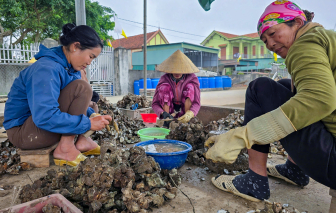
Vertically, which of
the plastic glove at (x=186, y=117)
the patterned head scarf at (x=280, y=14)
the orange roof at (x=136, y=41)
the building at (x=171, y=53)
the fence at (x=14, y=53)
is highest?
the orange roof at (x=136, y=41)

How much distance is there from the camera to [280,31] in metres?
1.46

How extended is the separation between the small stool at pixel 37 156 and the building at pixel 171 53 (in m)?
20.4

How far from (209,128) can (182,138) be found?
0.47 m

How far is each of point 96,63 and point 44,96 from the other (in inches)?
380

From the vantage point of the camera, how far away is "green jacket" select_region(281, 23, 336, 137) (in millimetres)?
1148

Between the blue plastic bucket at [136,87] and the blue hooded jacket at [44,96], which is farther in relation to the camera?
the blue plastic bucket at [136,87]

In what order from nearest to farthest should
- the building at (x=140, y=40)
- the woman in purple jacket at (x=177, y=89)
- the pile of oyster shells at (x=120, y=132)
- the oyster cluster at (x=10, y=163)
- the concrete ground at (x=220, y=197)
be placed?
the concrete ground at (x=220, y=197) → the oyster cluster at (x=10, y=163) → the pile of oyster shells at (x=120, y=132) → the woman in purple jacket at (x=177, y=89) → the building at (x=140, y=40)

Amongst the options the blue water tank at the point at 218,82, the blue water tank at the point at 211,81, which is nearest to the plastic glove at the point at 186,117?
the blue water tank at the point at 211,81

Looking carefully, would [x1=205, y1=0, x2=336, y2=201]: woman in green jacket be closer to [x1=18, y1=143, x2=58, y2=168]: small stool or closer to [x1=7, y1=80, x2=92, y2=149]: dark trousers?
[x1=7, y1=80, x2=92, y2=149]: dark trousers

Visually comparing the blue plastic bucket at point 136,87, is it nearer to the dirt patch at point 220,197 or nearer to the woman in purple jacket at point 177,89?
the woman in purple jacket at point 177,89

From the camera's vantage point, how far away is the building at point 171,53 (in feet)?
73.3

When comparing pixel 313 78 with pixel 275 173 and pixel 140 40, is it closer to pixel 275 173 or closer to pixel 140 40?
pixel 275 173

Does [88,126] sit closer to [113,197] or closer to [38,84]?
[38,84]

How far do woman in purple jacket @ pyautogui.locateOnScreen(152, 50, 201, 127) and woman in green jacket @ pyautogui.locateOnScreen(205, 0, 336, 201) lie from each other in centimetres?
218
